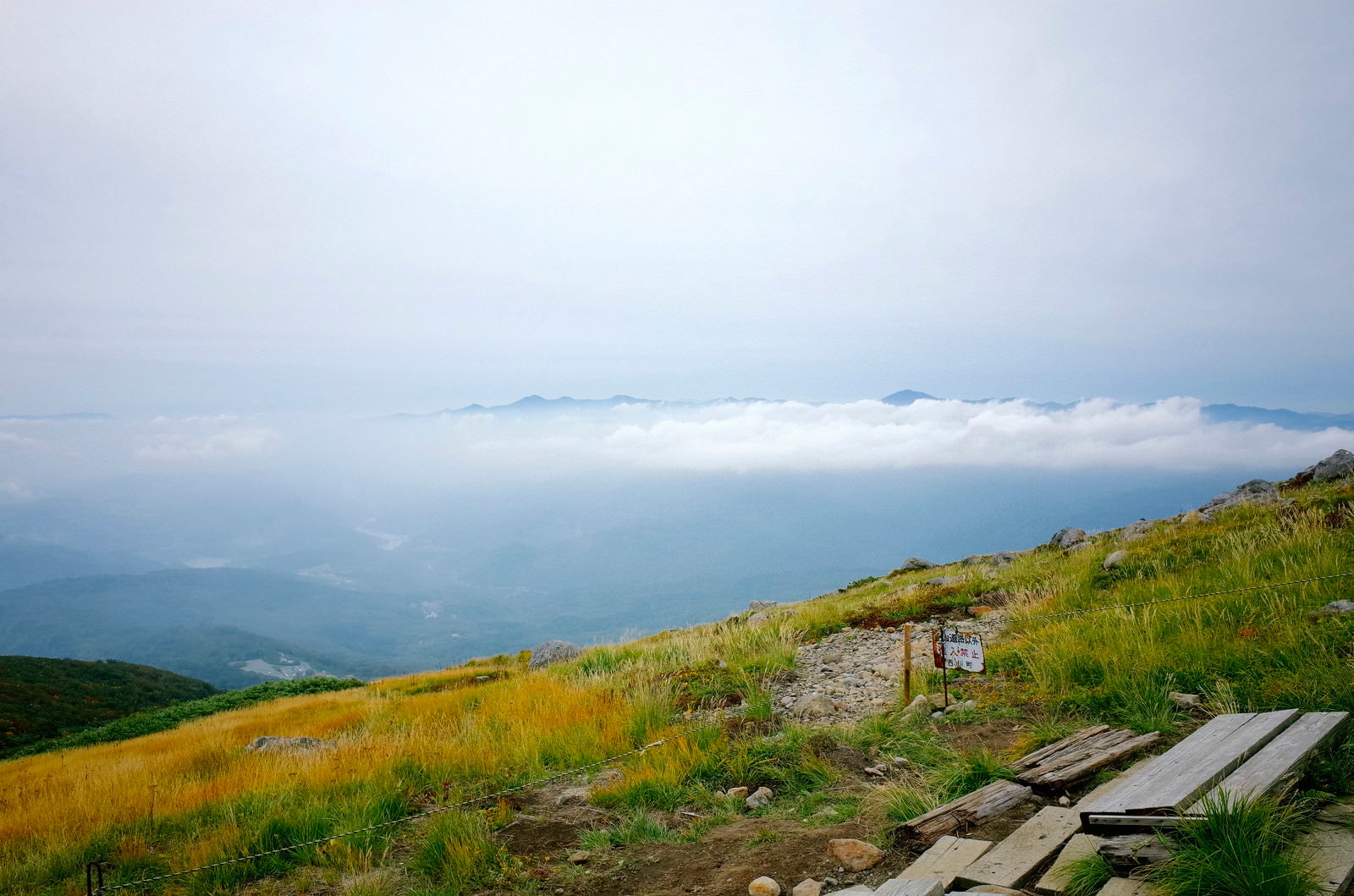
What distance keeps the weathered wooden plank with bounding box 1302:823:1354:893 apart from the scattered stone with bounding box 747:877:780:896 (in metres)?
2.94

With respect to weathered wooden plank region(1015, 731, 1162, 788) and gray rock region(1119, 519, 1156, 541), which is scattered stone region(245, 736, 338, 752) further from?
gray rock region(1119, 519, 1156, 541)

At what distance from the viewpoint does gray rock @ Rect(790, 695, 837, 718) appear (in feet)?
29.0

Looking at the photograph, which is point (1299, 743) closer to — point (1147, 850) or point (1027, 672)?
point (1147, 850)

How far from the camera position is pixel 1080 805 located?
14.6 ft

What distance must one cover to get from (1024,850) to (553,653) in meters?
21.0

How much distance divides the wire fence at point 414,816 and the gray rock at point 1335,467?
24.2m

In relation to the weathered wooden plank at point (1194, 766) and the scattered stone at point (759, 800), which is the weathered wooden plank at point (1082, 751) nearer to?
the weathered wooden plank at point (1194, 766)

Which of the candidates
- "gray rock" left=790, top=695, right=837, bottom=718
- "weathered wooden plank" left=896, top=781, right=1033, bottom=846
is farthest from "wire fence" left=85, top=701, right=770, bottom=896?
"weathered wooden plank" left=896, top=781, right=1033, bottom=846

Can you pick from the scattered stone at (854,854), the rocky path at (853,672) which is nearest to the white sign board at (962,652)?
the rocky path at (853,672)

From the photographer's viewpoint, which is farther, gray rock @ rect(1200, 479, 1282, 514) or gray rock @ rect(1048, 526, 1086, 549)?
gray rock @ rect(1048, 526, 1086, 549)

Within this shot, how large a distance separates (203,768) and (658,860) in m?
9.28

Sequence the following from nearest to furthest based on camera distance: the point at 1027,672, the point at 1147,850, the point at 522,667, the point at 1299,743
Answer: the point at 1147,850, the point at 1299,743, the point at 1027,672, the point at 522,667

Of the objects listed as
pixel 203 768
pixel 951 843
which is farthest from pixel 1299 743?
pixel 203 768

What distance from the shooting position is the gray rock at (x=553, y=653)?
22694 mm
